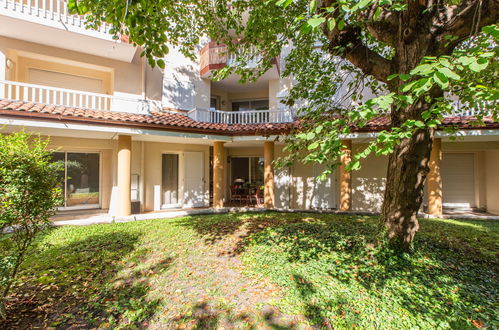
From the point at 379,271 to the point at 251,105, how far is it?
11576 millimetres

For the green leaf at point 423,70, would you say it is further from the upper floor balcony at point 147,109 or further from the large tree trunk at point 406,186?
the upper floor balcony at point 147,109

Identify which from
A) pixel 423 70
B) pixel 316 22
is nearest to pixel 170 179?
pixel 316 22

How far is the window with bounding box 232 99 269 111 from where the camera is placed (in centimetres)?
1360

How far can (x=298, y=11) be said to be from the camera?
6.41 m

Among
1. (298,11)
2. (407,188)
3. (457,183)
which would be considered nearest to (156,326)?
(407,188)

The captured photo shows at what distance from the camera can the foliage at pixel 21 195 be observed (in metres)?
2.72

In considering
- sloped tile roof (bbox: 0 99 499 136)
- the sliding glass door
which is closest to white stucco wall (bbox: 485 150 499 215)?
sloped tile roof (bbox: 0 99 499 136)

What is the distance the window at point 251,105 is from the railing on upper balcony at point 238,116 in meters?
2.12

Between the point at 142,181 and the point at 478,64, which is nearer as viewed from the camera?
the point at 478,64

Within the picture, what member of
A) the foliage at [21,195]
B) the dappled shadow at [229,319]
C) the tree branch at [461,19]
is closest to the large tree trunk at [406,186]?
the tree branch at [461,19]

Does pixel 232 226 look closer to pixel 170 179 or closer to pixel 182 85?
pixel 170 179

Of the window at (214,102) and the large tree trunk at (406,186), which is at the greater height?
the window at (214,102)

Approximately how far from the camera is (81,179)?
9.73 meters

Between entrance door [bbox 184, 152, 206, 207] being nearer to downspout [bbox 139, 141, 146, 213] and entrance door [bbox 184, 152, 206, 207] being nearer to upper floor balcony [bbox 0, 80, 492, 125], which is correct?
downspout [bbox 139, 141, 146, 213]
